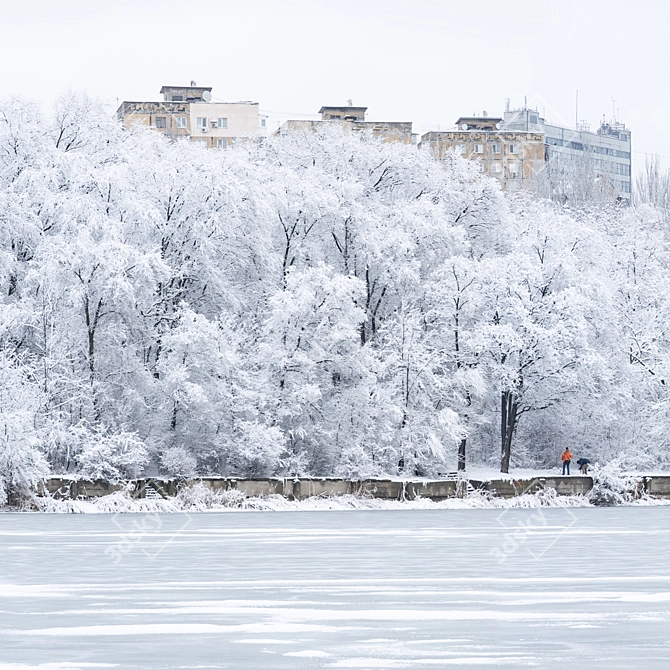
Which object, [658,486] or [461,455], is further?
[461,455]

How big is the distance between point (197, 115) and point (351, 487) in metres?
77.9

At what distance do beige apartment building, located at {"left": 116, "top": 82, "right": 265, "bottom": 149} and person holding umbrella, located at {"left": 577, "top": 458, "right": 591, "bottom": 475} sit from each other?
67.8m

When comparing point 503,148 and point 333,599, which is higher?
point 503,148

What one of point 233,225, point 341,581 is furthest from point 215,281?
point 341,581

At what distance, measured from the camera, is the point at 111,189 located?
5831 cm

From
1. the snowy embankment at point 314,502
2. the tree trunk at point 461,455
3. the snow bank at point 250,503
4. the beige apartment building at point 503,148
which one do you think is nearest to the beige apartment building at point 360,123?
the beige apartment building at point 503,148

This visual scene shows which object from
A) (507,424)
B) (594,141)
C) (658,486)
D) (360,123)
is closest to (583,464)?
(507,424)

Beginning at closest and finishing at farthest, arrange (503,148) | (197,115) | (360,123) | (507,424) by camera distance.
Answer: (507,424)
(360,123)
(197,115)
(503,148)

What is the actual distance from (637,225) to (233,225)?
25.0 meters

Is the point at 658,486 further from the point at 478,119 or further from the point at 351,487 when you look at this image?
the point at 478,119

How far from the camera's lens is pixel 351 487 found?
56.9 meters

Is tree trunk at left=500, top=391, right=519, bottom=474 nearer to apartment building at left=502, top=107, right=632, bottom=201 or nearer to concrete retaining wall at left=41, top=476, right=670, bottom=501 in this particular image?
concrete retaining wall at left=41, top=476, right=670, bottom=501

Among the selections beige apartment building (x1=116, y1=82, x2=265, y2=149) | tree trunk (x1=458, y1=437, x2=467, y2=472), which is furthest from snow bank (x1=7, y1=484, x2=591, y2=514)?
beige apartment building (x1=116, y1=82, x2=265, y2=149)

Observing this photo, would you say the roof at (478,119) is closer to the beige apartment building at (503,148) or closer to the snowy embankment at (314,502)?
the beige apartment building at (503,148)
